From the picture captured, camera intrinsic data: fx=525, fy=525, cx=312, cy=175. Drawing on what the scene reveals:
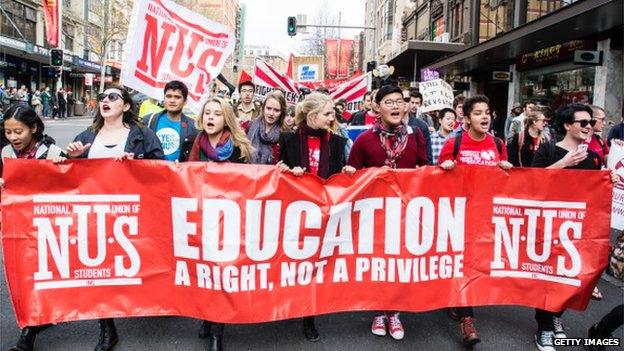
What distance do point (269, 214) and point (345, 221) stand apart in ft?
1.86

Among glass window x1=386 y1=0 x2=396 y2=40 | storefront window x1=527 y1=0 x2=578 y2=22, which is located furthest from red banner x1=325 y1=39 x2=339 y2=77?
storefront window x1=527 y1=0 x2=578 y2=22

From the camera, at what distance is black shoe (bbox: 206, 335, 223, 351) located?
3.67m

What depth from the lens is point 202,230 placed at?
372 centimetres

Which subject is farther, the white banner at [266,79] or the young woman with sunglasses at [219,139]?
the white banner at [266,79]

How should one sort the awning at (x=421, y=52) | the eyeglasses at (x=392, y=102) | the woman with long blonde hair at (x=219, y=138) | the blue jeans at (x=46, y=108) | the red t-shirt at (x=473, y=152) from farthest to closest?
1. the blue jeans at (x=46, y=108)
2. the awning at (x=421, y=52)
3. the red t-shirt at (x=473, y=152)
4. the eyeglasses at (x=392, y=102)
5. the woman with long blonde hair at (x=219, y=138)

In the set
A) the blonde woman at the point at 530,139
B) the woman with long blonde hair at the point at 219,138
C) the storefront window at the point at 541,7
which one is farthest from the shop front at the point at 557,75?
the woman with long blonde hair at the point at 219,138

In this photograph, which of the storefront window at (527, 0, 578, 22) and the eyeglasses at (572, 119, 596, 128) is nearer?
Result: the eyeglasses at (572, 119, 596, 128)

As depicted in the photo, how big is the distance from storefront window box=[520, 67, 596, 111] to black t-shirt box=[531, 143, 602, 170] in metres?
10.3

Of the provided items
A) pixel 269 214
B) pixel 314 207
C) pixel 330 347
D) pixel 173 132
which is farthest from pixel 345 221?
pixel 173 132

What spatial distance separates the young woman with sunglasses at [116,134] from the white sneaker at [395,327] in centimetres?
205

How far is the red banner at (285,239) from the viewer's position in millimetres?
3658

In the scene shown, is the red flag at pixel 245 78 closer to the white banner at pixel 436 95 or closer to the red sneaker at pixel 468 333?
the white banner at pixel 436 95

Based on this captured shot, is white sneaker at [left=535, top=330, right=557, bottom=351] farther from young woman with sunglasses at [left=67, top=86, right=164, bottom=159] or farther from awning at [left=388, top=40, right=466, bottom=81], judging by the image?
awning at [left=388, top=40, right=466, bottom=81]

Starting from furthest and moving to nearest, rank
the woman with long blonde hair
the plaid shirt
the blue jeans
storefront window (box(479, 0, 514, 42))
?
1. the blue jeans
2. storefront window (box(479, 0, 514, 42))
3. the plaid shirt
4. the woman with long blonde hair
